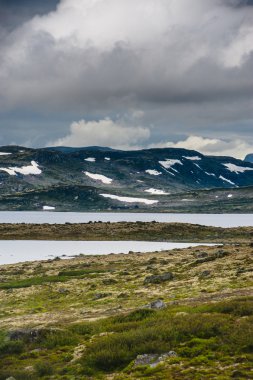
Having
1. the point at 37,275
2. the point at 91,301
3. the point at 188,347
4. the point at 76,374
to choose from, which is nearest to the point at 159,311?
the point at 188,347

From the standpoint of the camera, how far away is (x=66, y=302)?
43.1 m

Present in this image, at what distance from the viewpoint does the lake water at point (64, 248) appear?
102938 millimetres

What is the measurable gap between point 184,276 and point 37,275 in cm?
2382

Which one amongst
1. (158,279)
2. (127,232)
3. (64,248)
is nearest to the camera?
(158,279)

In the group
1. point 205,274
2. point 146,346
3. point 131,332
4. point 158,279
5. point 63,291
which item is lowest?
point 63,291

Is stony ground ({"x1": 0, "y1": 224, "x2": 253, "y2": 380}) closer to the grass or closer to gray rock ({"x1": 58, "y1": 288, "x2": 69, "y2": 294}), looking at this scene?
the grass

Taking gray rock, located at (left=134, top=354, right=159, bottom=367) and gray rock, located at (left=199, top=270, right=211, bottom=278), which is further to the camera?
gray rock, located at (left=199, top=270, right=211, bottom=278)

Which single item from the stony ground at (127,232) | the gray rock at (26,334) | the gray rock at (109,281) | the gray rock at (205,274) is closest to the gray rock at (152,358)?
the gray rock at (26,334)

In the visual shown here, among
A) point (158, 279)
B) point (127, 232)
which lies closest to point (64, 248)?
point (127, 232)

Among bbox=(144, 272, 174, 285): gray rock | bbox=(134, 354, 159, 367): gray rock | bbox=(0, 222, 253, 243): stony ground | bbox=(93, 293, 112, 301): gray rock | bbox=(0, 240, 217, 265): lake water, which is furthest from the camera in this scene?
bbox=(0, 222, 253, 243): stony ground

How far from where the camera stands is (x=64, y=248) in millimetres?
120562

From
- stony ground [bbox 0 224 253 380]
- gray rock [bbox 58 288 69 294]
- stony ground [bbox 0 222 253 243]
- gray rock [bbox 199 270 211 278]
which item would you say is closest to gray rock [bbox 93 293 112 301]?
stony ground [bbox 0 224 253 380]

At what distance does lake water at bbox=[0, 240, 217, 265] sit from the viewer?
103 metres

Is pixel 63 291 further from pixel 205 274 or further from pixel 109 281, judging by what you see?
pixel 205 274
